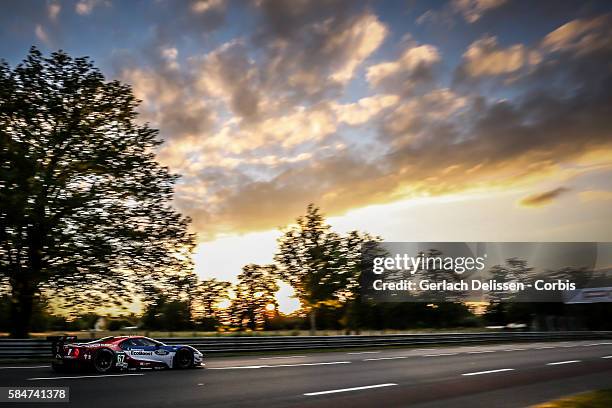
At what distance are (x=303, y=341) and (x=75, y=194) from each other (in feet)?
40.6

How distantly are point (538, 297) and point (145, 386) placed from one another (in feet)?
219

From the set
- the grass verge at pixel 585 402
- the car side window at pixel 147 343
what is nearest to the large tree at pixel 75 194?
the car side window at pixel 147 343

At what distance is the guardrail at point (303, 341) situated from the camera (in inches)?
721

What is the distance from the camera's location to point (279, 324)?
77750mm

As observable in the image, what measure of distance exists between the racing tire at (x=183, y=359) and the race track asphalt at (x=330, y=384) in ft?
2.14

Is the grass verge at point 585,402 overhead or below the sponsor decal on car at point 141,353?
below

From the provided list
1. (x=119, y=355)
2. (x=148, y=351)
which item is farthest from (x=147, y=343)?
(x=119, y=355)

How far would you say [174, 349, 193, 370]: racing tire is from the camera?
15.9 meters

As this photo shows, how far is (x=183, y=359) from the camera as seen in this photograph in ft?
52.7

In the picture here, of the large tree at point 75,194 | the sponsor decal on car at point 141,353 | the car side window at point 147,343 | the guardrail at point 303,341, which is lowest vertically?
the guardrail at point 303,341

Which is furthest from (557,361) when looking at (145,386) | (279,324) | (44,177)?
(279,324)

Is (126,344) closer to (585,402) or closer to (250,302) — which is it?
(585,402)

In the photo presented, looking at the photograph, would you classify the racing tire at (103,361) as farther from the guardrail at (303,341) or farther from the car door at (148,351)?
the guardrail at (303,341)

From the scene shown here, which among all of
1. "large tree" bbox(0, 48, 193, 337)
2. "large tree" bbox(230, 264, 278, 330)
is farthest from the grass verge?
"large tree" bbox(230, 264, 278, 330)
